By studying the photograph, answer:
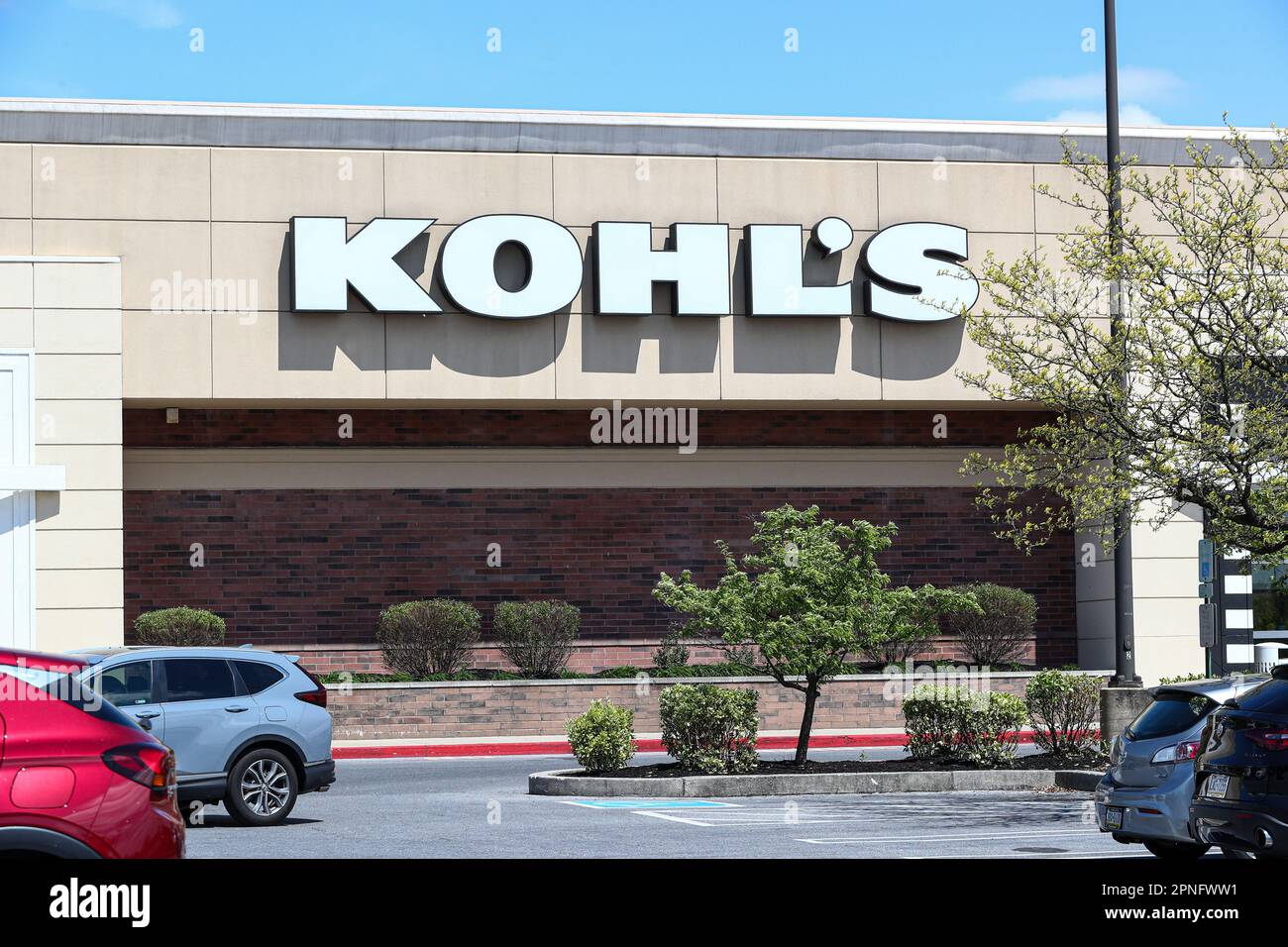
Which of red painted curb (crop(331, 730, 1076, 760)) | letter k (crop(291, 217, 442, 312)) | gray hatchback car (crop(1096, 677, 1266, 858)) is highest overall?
letter k (crop(291, 217, 442, 312))

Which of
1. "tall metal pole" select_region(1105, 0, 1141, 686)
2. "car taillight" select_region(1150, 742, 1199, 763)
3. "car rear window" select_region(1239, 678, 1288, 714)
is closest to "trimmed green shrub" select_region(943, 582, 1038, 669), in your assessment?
"tall metal pole" select_region(1105, 0, 1141, 686)

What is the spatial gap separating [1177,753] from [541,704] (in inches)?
640

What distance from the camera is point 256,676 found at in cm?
1469

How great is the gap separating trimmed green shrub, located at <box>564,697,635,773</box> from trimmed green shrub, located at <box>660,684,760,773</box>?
530mm

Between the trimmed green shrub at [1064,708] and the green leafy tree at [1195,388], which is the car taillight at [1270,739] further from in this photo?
the trimmed green shrub at [1064,708]

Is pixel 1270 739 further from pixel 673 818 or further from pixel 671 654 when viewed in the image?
pixel 671 654

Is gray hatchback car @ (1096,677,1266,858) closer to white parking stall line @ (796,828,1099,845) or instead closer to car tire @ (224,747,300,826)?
white parking stall line @ (796,828,1099,845)

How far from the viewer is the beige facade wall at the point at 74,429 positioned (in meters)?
25.6

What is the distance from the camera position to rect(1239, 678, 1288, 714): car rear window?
9.19 m

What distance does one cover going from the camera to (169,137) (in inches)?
1055

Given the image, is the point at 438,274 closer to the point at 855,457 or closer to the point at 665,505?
the point at 665,505

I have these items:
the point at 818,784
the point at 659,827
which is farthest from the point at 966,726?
the point at 659,827

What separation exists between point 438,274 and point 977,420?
11233 mm
